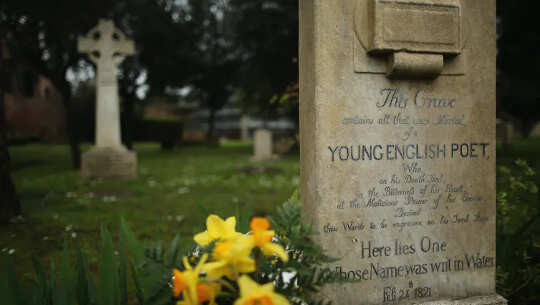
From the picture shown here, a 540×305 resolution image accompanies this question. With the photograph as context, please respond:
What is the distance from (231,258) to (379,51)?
1.45m

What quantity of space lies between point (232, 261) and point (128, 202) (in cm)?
563

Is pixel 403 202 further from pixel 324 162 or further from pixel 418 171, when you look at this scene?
pixel 324 162

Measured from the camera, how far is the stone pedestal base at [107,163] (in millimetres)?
8891

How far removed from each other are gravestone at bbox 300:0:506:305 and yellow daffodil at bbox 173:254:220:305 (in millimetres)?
981

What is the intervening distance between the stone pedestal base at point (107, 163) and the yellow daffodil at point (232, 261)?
846cm

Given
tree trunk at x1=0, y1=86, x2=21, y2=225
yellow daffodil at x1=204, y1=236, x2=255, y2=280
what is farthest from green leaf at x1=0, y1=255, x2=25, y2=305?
tree trunk at x1=0, y1=86, x2=21, y2=225

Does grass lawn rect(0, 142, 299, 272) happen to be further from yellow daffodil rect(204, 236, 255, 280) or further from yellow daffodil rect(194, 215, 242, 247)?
yellow daffodil rect(204, 236, 255, 280)

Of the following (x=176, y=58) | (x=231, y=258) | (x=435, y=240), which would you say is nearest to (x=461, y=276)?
(x=435, y=240)

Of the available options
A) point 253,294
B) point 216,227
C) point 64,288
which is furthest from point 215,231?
point 64,288

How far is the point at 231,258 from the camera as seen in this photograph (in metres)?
1.21

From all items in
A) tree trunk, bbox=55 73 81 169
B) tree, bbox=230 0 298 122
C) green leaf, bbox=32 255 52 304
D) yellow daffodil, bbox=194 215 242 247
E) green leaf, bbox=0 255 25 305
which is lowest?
green leaf, bbox=32 255 52 304

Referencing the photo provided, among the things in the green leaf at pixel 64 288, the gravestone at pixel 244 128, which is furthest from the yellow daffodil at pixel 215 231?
the gravestone at pixel 244 128

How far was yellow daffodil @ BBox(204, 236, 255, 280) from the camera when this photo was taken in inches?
47.6

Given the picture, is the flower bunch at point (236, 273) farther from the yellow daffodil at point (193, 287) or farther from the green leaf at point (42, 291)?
the green leaf at point (42, 291)
